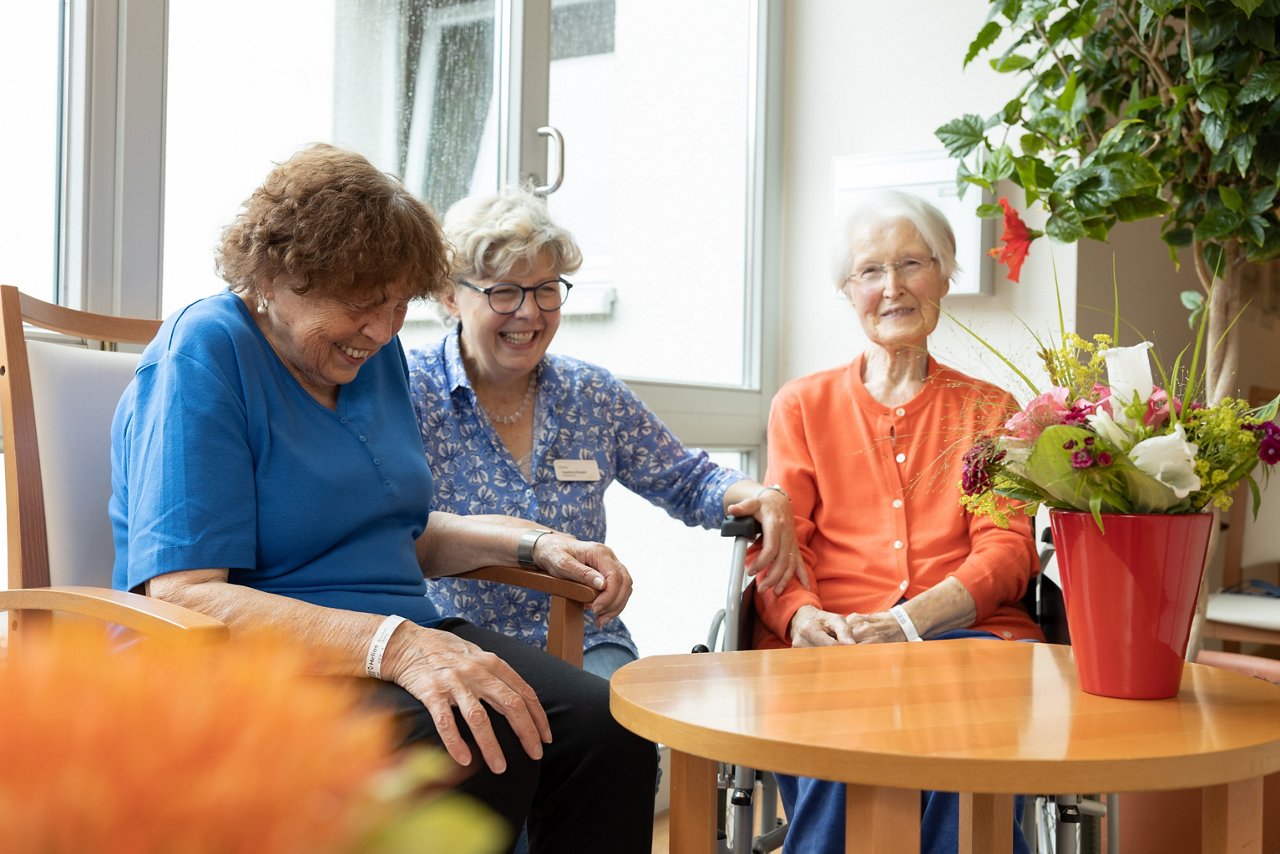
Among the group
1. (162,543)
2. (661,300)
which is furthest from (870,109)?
(162,543)

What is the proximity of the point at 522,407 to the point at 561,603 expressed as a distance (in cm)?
48

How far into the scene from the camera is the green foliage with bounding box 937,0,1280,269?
2299mm

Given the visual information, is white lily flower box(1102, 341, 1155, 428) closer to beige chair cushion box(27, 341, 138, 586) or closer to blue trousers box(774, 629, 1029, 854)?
blue trousers box(774, 629, 1029, 854)

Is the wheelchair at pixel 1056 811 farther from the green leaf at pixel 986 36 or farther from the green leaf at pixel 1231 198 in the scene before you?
the green leaf at pixel 986 36

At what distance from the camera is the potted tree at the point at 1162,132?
230 centimetres

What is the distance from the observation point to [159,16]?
198cm

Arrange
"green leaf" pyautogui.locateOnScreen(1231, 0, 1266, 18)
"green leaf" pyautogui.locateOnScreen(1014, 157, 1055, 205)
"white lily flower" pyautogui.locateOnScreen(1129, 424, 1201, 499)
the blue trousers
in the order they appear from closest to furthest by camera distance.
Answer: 1. "white lily flower" pyautogui.locateOnScreen(1129, 424, 1201, 499)
2. the blue trousers
3. "green leaf" pyautogui.locateOnScreen(1231, 0, 1266, 18)
4. "green leaf" pyautogui.locateOnScreen(1014, 157, 1055, 205)

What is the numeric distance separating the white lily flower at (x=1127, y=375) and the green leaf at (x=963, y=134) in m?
1.43

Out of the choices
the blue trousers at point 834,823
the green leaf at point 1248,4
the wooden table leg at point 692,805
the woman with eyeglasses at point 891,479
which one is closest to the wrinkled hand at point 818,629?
the woman with eyeglasses at point 891,479

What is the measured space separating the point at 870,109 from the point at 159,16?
209 centimetres

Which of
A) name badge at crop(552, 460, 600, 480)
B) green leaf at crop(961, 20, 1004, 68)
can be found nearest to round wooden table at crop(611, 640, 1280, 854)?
name badge at crop(552, 460, 600, 480)

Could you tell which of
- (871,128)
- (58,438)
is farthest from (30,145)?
(871,128)

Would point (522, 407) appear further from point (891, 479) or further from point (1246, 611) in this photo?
point (1246, 611)

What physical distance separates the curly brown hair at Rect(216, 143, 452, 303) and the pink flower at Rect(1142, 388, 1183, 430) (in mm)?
936
